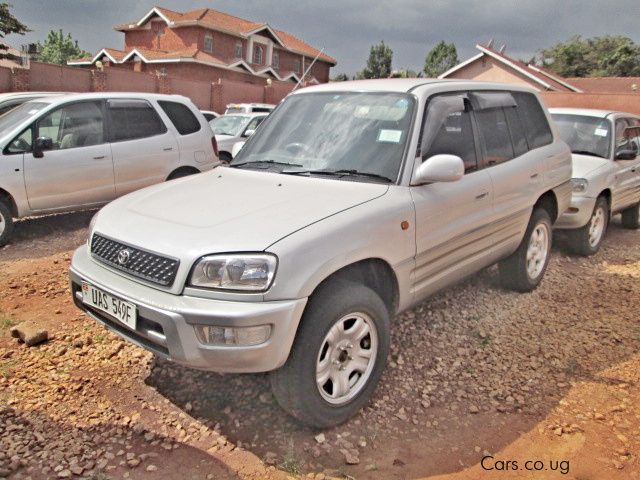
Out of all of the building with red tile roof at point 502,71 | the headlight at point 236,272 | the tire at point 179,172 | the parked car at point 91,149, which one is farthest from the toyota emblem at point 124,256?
the building with red tile roof at point 502,71

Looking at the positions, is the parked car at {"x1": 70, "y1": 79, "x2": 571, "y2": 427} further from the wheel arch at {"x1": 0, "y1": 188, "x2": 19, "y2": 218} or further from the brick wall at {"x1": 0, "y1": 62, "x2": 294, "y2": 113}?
the brick wall at {"x1": 0, "y1": 62, "x2": 294, "y2": 113}

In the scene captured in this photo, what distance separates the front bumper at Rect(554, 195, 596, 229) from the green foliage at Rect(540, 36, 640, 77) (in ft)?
182

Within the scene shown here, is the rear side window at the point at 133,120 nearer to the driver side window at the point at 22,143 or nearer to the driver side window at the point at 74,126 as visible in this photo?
the driver side window at the point at 74,126

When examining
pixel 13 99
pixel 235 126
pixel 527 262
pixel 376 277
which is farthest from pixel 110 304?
pixel 235 126

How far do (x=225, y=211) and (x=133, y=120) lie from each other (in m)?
4.72

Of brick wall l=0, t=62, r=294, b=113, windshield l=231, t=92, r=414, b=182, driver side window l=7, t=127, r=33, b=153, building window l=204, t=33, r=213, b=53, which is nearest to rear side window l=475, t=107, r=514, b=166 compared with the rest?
windshield l=231, t=92, r=414, b=182

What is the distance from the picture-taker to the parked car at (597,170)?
607cm

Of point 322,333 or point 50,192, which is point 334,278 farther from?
point 50,192

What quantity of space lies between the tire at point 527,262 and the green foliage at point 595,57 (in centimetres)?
5692

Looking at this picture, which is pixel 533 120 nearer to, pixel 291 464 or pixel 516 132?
pixel 516 132

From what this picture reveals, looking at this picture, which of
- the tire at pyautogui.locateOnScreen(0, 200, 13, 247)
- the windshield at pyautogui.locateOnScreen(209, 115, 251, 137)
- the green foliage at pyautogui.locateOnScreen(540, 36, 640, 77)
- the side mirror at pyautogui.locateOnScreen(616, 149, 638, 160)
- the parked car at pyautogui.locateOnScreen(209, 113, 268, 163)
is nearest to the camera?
the tire at pyautogui.locateOnScreen(0, 200, 13, 247)

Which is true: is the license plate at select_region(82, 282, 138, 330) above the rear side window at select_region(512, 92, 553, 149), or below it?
below

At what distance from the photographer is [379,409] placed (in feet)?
10.2

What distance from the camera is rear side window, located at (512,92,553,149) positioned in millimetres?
4641
